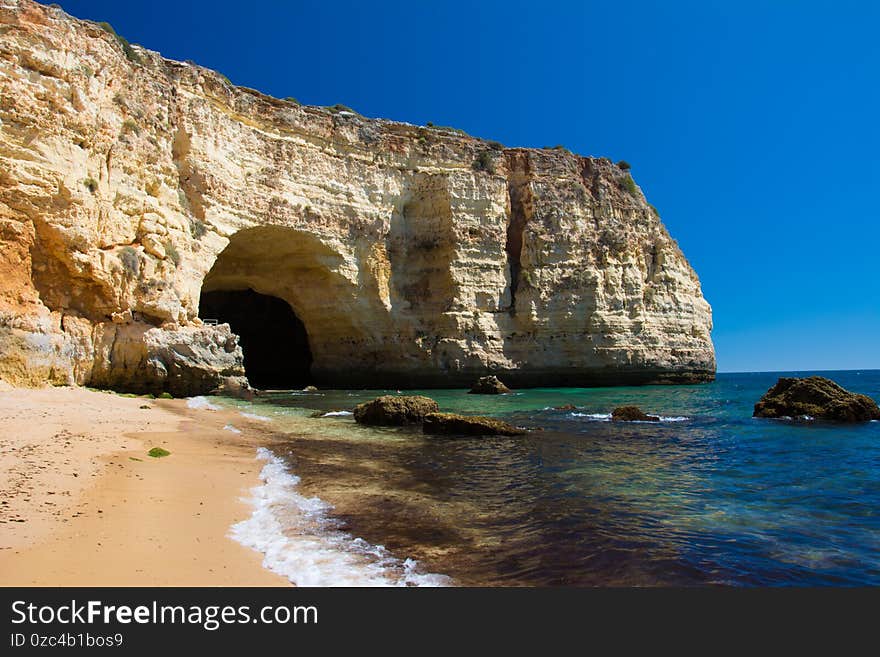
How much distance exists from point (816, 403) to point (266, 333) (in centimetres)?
3395

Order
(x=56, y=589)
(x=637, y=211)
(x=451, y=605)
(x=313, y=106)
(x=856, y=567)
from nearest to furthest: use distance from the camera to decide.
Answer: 1. (x=56, y=589)
2. (x=451, y=605)
3. (x=856, y=567)
4. (x=313, y=106)
5. (x=637, y=211)

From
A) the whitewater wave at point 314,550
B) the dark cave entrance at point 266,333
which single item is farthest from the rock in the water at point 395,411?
the dark cave entrance at point 266,333

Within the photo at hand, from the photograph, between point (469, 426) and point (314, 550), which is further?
point (469, 426)

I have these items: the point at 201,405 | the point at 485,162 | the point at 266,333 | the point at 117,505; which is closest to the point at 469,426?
the point at 117,505

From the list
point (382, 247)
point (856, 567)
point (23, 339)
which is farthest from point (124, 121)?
point (856, 567)

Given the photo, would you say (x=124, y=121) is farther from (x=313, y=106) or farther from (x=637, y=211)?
(x=637, y=211)

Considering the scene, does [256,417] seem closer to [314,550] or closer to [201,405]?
[201,405]

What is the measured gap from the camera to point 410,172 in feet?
103

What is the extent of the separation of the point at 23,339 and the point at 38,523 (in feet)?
44.2

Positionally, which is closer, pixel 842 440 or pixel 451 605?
pixel 451 605

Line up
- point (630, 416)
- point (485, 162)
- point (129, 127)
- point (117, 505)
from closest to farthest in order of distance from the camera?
point (117, 505) → point (630, 416) → point (129, 127) → point (485, 162)

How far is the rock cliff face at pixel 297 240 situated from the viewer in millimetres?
16188

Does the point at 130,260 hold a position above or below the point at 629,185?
below

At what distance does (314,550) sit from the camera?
4.28 meters
